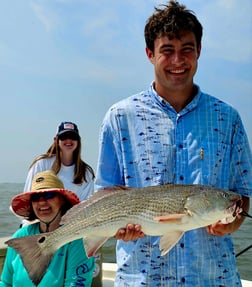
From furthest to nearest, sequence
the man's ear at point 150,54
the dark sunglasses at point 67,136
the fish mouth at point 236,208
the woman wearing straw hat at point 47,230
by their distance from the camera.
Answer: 1. the dark sunglasses at point 67,136
2. the woman wearing straw hat at point 47,230
3. the man's ear at point 150,54
4. the fish mouth at point 236,208

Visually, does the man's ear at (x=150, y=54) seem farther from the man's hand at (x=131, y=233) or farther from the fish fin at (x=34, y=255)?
the fish fin at (x=34, y=255)

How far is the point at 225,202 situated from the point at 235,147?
1.26 feet

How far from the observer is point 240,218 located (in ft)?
9.00

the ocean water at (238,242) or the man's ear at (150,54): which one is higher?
the man's ear at (150,54)

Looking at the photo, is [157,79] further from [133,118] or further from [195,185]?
[195,185]

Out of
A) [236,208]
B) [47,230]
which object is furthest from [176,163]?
[47,230]

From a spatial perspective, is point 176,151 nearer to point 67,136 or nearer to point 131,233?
point 131,233

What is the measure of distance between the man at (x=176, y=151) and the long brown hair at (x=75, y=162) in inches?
120

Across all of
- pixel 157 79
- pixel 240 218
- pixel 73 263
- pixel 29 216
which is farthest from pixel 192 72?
pixel 29 216

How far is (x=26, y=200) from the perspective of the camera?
14.7 feet

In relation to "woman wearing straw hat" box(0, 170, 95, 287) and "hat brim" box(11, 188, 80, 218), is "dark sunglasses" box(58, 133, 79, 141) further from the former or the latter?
"hat brim" box(11, 188, 80, 218)

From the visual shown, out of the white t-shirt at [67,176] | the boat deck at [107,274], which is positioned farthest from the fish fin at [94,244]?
the boat deck at [107,274]

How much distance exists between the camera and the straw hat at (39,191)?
4.32 metres

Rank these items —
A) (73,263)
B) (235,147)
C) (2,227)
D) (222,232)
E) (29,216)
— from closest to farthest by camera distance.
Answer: (222,232) < (235,147) < (73,263) < (29,216) < (2,227)
